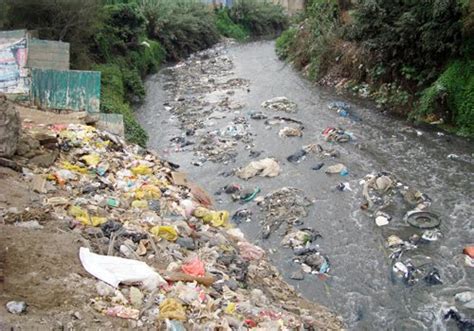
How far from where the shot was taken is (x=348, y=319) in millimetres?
6184

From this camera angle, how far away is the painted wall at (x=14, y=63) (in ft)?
37.6

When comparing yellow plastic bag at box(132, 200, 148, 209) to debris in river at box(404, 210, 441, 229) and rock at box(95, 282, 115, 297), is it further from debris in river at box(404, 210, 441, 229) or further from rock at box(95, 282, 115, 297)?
debris in river at box(404, 210, 441, 229)

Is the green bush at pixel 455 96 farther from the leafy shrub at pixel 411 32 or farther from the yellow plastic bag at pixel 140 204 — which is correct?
the yellow plastic bag at pixel 140 204

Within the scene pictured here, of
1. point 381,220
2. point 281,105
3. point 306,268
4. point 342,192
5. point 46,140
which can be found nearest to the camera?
point 306,268

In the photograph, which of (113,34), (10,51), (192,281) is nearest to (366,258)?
(192,281)

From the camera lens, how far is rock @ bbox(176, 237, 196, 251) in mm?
6570

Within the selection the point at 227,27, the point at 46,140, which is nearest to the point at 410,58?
the point at 46,140

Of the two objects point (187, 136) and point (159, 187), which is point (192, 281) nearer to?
point (159, 187)

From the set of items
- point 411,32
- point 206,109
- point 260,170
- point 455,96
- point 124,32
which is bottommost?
point 206,109

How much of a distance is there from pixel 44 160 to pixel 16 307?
3.99m

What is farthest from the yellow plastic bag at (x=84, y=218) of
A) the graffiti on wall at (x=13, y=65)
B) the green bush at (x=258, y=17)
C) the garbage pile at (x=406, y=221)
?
the green bush at (x=258, y=17)

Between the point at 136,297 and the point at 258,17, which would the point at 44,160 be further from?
the point at 258,17

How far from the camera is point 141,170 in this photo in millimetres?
8992

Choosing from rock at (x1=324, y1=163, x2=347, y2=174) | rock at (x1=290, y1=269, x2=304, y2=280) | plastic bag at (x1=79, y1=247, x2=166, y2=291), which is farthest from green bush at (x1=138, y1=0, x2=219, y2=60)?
plastic bag at (x1=79, y1=247, x2=166, y2=291)
